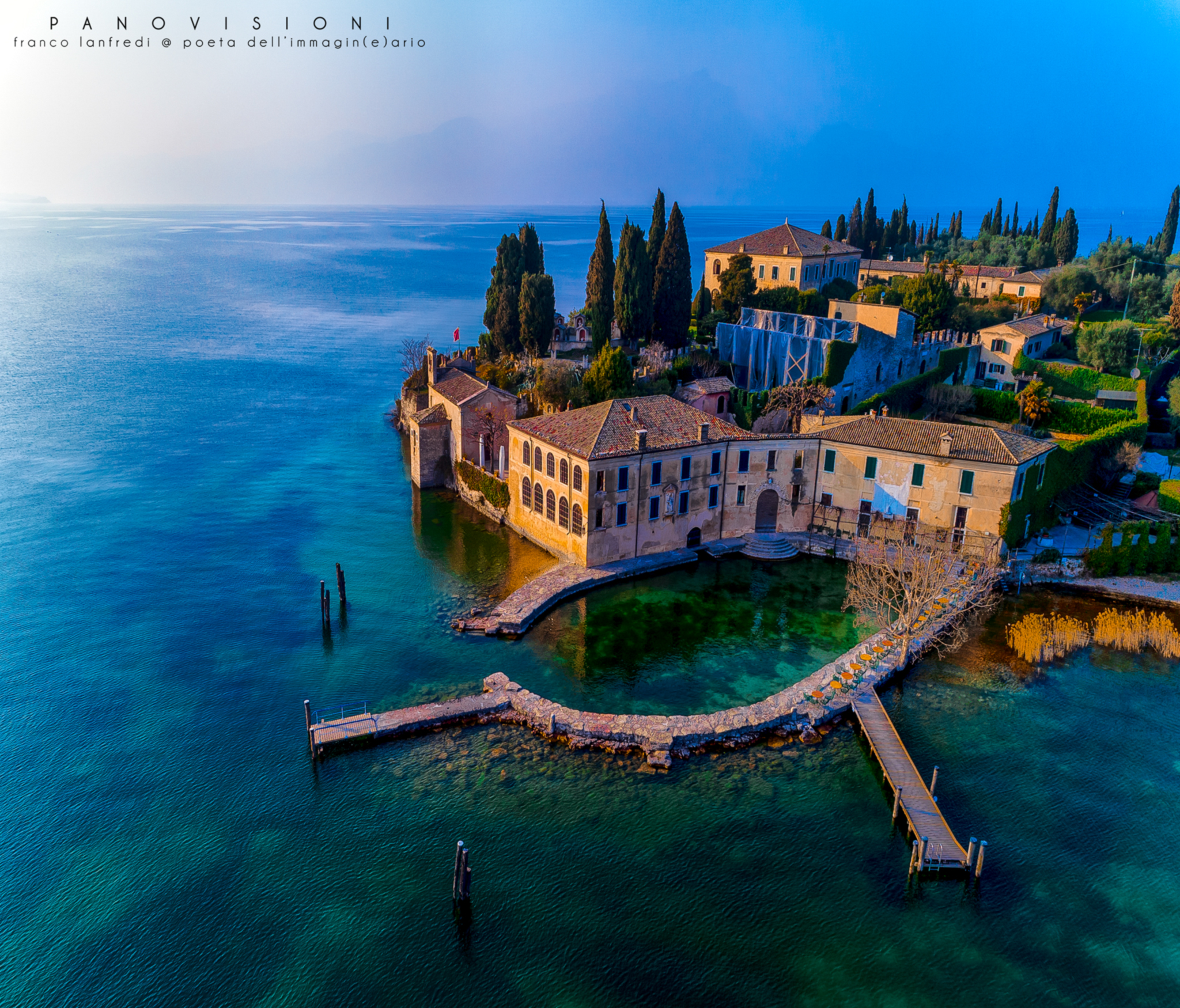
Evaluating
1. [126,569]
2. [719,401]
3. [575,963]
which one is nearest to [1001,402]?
[719,401]

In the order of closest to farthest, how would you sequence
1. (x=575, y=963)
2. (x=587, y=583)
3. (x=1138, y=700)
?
(x=575, y=963) → (x=1138, y=700) → (x=587, y=583)

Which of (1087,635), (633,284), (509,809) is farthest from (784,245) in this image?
(509,809)

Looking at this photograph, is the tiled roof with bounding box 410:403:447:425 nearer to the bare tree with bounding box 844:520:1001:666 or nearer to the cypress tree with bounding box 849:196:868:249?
the bare tree with bounding box 844:520:1001:666

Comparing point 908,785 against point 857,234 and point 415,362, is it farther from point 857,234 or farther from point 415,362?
point 857,234

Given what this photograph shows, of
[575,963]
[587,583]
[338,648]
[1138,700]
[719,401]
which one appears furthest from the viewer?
[719,401]

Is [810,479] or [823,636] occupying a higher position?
[810,479]

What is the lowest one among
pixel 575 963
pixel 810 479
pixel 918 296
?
pixel 575 963

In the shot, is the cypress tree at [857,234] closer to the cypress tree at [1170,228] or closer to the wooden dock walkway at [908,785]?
the cypress tree at [1170,228]

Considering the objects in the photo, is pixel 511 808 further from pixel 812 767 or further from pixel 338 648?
pixel 338 648
